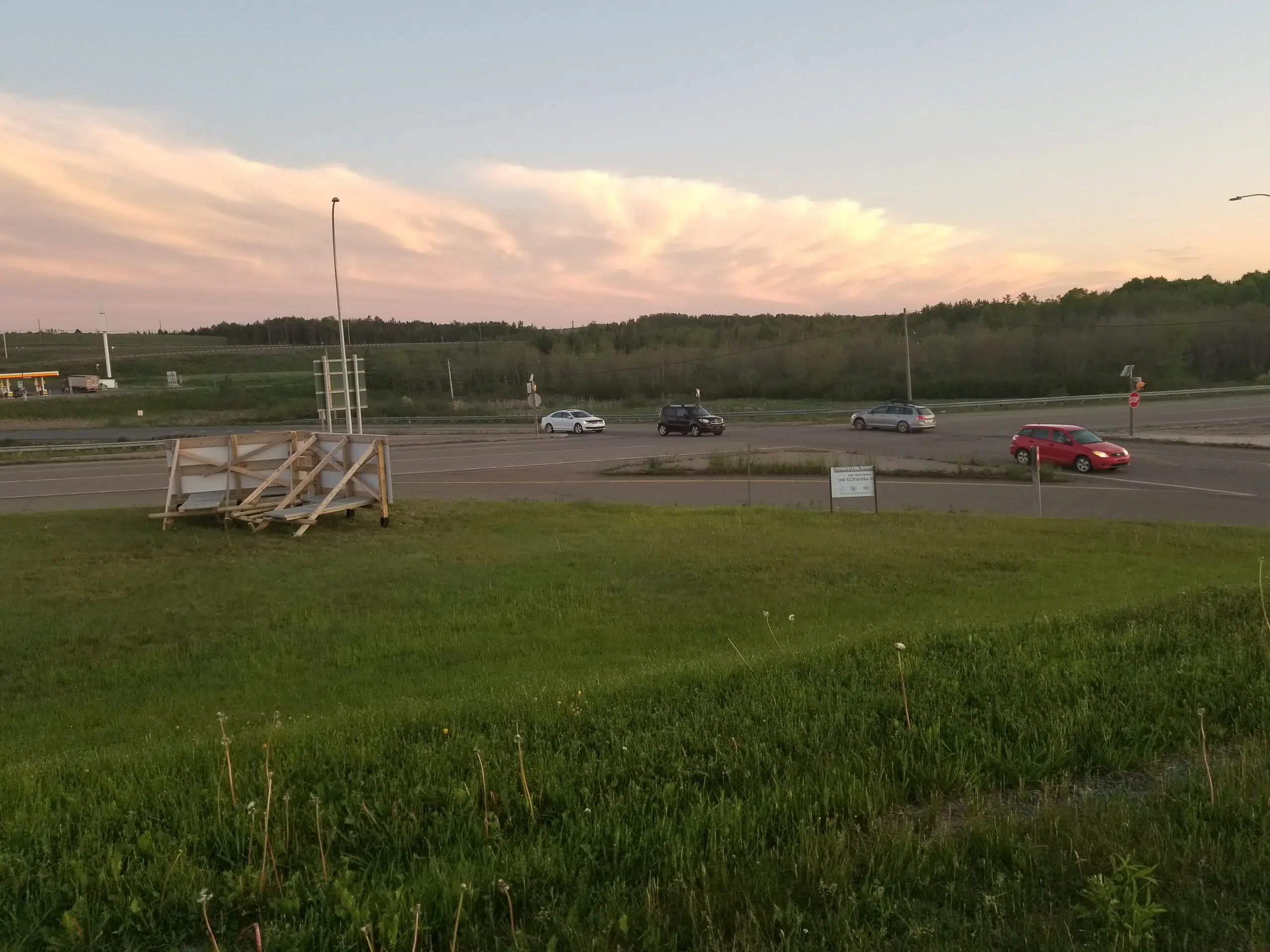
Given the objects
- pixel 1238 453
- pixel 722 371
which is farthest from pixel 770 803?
pixel 722 371

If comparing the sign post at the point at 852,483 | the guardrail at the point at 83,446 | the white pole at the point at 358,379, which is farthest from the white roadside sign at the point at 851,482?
the guardrail at the point at 83,446

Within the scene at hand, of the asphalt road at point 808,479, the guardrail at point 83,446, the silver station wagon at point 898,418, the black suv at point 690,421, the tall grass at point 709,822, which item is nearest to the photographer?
the tall grass at point 709,822

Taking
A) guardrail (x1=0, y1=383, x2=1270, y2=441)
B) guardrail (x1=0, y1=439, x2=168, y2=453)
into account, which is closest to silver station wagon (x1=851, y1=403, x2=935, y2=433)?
guardrail (x1=0, y1=383, x2=1270, y2=441)

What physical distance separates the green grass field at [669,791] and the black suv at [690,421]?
44.5 meters

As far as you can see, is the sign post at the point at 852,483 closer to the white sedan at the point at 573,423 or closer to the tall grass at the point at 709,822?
the tall grass at the point at 709,822

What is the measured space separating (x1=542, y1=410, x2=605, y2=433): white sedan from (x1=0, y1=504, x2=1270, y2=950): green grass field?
4940 centimetres

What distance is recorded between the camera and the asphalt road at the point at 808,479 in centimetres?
2597

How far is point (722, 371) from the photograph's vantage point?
438ft

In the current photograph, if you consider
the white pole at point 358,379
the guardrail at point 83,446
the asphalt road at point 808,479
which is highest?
the white pole at point 358,379

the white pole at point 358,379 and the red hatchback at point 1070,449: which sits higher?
the white pole at point 358,379

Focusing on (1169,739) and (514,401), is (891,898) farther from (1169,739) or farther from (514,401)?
(514,401)

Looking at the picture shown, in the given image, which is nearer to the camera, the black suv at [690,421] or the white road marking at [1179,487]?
the white road marking at [1179,487]

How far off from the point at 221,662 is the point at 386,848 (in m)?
6.86

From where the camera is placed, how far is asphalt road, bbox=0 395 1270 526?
2597cm
